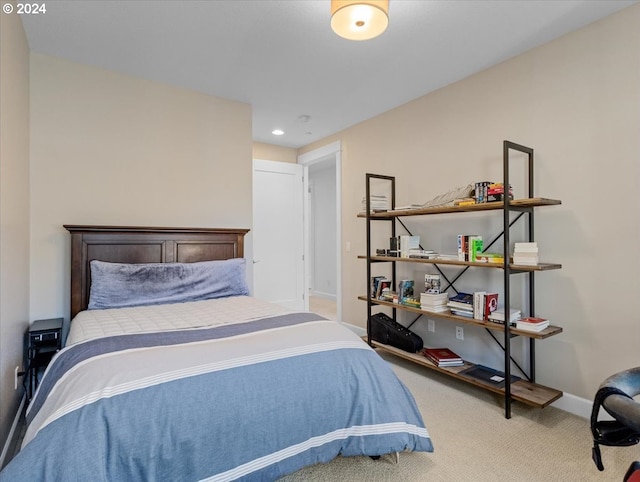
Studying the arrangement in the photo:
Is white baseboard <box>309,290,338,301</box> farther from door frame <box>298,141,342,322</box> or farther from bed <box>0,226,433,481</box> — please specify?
bed <box>0,226,433,481</box>

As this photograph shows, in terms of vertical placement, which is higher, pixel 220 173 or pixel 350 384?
pixel 220 173

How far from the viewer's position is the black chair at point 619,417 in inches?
32.6

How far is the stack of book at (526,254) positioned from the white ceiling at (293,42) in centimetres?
149

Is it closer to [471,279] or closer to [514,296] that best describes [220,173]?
[471,279]

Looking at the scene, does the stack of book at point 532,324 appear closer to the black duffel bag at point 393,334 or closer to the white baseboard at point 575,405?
the white baseboard at point 575,405

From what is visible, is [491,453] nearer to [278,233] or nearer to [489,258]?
[489,258]

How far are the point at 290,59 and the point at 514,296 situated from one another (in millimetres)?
2623

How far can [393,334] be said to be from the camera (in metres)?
3.28

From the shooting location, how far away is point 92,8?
7.06ft

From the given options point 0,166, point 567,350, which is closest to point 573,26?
point 567,350


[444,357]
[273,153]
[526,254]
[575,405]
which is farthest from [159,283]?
[575,405]

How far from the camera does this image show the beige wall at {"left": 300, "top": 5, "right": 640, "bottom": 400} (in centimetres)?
216

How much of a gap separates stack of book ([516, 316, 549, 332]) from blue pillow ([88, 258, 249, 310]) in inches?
86.1

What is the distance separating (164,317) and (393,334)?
6.76 feet
